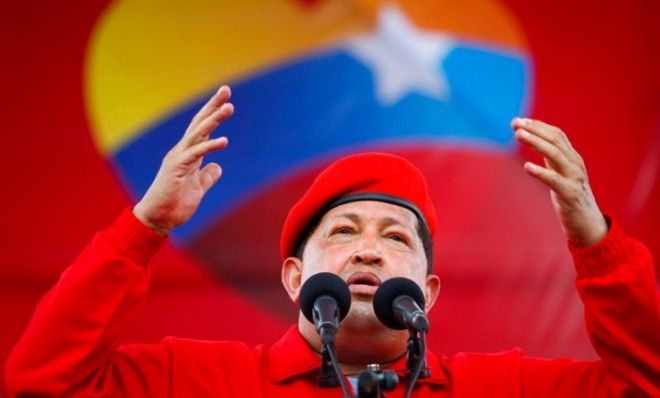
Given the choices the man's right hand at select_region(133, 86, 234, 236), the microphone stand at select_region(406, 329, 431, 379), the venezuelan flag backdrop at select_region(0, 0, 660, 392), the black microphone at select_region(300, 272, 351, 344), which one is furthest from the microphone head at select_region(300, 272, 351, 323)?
the venezuelan flag backdrop at select_region(0, 0, 660, 392)

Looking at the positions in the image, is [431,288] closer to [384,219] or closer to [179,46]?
[384,219]

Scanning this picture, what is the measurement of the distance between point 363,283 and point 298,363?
0.21m

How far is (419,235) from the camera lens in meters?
3.15

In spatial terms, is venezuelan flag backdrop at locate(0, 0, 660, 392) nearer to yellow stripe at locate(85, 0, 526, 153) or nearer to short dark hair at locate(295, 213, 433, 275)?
yellow stripe at locate(85, 0, 526, 153)

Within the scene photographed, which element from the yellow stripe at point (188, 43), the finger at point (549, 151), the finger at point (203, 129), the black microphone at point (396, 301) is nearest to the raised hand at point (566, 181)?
the finger at point (549, 151)

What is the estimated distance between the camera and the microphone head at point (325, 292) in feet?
8.41

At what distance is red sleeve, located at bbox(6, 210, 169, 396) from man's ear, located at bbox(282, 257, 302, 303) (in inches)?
19.0

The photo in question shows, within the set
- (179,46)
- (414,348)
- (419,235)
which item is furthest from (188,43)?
(414,348)

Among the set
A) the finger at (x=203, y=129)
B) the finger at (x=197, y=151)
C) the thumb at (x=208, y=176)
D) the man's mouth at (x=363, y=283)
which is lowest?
the man's mouth at (x=363, y=283)

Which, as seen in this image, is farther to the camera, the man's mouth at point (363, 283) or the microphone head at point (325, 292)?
the man's mouth at point (363, 283)

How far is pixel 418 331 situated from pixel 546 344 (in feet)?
5.71

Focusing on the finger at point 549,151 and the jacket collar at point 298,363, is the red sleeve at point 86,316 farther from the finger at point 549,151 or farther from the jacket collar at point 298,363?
the finger at point 549,151

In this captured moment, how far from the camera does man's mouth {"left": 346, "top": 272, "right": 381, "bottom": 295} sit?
2914mm

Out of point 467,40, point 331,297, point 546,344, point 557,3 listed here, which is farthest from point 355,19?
point 331,297
